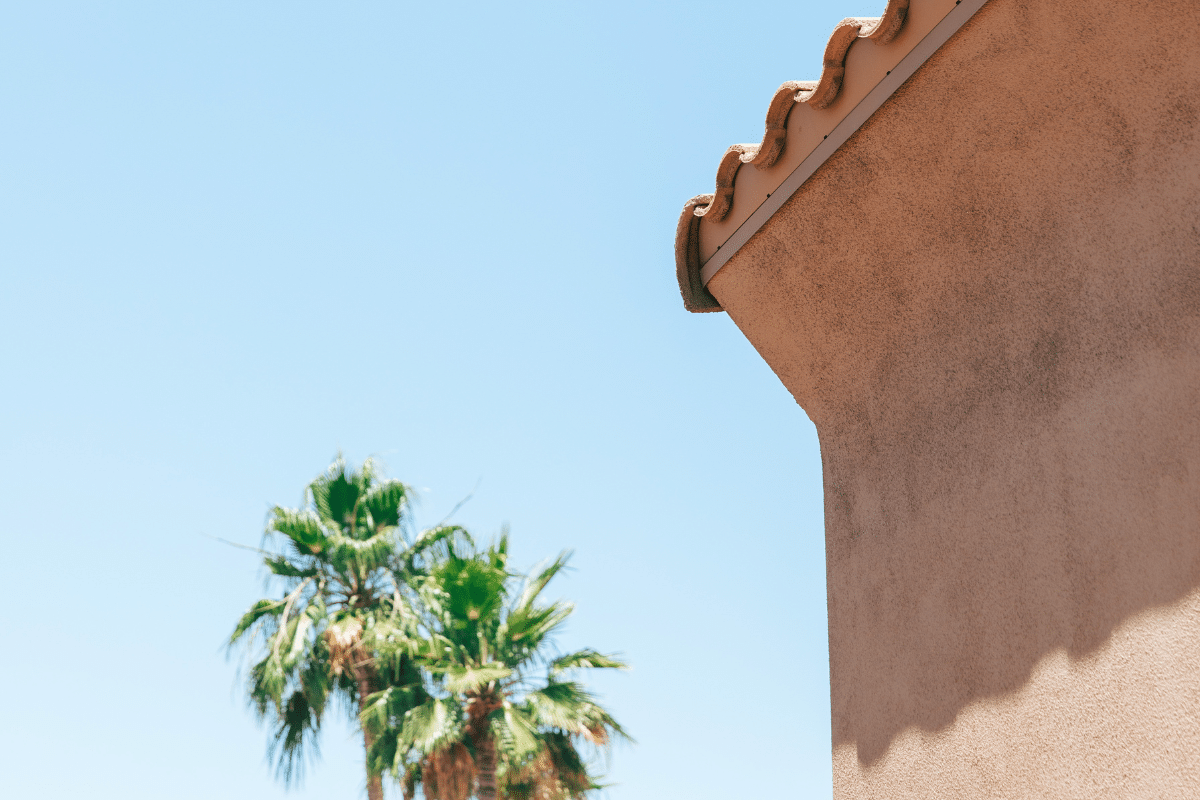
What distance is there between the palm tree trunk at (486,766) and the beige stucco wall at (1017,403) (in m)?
9.32

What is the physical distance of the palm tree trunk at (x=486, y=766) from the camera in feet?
40.9

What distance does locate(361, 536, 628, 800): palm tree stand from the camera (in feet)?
40.8

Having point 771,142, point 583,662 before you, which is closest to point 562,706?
point 583,662

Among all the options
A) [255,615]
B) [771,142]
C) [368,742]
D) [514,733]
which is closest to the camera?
[771,142]

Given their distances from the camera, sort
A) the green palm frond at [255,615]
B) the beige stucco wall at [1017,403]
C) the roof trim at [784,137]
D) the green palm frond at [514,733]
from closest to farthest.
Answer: the beige stucco wall at [1017,403]
the roof trim at [784,137]
the green palm frond at [514,733]
the green palm frond at [255,615]

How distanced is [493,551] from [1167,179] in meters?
12.0

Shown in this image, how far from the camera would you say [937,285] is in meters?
3.64

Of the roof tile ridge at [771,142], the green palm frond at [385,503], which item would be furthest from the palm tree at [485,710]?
the roof tile ridge at [771,142]

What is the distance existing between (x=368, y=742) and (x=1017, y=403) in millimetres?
11871

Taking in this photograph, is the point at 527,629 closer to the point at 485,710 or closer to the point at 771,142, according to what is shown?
the point at 485,710

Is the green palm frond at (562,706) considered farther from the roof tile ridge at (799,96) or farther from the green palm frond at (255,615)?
the roof tile ridge at (799,96)

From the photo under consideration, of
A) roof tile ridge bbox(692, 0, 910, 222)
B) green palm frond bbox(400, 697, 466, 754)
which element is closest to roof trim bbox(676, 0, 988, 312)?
roof tile ridge bbox(692, 0, 910, 222)

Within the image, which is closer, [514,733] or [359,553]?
[514,733]

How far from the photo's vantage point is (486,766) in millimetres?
12578
